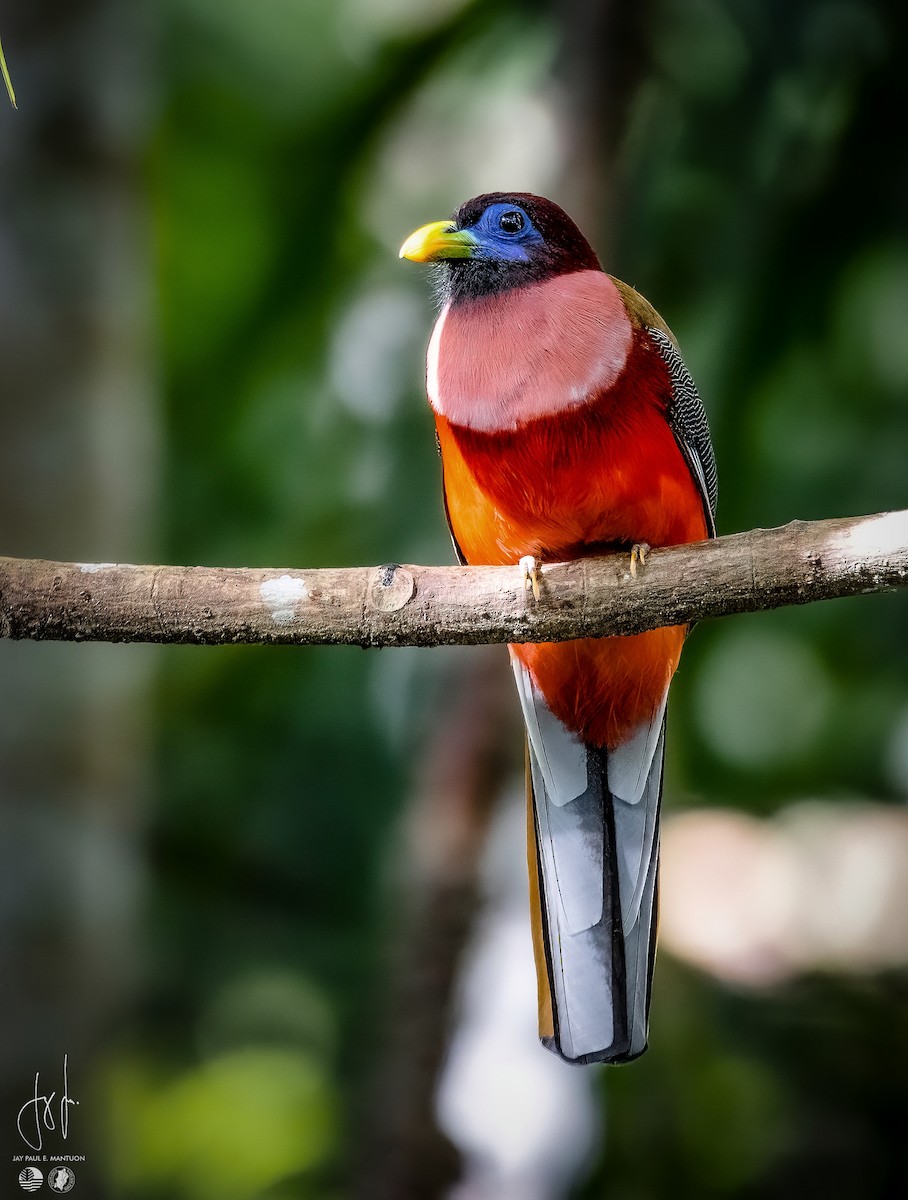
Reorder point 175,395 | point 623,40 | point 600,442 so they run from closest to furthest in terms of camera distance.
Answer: point 600,442, point 623,40, point 175,395

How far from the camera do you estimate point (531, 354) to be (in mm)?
2150

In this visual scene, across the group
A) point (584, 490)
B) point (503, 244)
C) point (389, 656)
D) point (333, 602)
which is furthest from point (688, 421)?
point (389, 656)

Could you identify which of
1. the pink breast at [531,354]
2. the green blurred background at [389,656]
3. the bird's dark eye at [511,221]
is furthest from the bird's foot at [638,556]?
the green blurred background at [389,656]

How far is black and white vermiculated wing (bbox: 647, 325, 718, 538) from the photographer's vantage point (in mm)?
2361

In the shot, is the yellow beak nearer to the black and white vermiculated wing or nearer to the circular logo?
the black and white vermiculated wing

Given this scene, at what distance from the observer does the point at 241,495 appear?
12.8 ft

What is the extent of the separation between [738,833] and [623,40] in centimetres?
212

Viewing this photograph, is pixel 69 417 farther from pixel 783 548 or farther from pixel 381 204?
pixel 783 548

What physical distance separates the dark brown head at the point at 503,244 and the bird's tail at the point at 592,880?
0.78 meters

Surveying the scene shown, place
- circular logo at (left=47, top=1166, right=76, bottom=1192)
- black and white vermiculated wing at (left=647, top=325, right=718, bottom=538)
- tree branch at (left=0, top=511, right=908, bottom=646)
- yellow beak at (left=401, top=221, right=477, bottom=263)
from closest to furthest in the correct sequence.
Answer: tree branch at (left=0, top=511, right=908, bottom=646) → yellow beak at (left=401, top=221, right=477, bottom=263) → black and white vermiculated wing at (left=647, top=325, right=718, bottom=538) → circular logo at (left=47, top=1166, right=76, bottom=1192)

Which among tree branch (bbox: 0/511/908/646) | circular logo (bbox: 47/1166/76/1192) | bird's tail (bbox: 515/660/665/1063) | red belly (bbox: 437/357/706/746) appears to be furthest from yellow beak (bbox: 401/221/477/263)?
circular logo (bbox: 47/1166/76/1192)

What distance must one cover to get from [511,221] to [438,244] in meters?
0.16

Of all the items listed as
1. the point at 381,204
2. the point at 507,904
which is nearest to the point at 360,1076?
the point at 507,904

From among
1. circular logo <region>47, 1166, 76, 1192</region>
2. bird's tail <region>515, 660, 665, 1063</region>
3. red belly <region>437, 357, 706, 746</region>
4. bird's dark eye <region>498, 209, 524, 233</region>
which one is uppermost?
bird's dark eye <region>498, 209, 524, 233</region>
